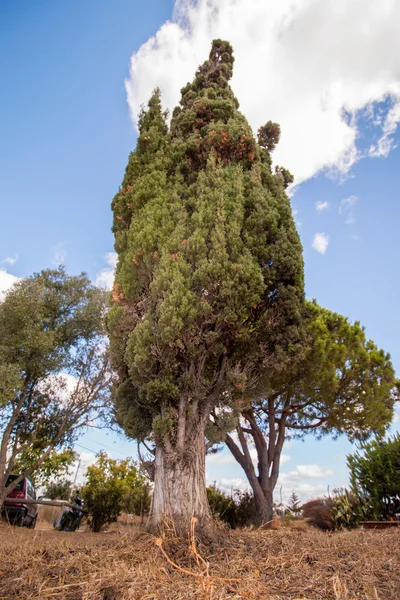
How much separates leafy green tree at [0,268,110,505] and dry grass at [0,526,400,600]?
7418mm

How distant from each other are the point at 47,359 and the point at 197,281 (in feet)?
24.1

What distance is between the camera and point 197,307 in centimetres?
608

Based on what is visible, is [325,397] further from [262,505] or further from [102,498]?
[102,498]

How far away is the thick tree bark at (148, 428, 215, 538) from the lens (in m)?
4.94

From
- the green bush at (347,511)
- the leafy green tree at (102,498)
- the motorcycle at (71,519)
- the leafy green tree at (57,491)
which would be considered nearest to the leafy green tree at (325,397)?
the green bush at (347,511)

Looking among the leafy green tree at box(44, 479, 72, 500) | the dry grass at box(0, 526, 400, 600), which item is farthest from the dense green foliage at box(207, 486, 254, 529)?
the leafy green tree at box(44, 479, 72, 500)

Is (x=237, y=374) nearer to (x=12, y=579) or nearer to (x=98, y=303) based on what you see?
(x=12, y=579)

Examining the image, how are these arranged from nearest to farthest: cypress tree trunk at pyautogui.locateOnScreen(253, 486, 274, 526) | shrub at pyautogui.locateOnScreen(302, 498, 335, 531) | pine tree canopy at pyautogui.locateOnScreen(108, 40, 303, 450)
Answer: pine tree canopy at pyautogui.locateOnScreen(108, 40, 303, 450) < shrub at pyautogui.locateOnScreen(302, 498, 335, 531) < cypress tree trunk at pyautogui.locateOnScreen(253, 486, 274, 526)

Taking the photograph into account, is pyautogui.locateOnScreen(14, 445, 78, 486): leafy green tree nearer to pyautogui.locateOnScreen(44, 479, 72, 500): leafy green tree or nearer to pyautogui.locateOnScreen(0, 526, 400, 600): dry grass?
pyautogui.locateOnScreen(44, 479, 72, 500): leafy green tree

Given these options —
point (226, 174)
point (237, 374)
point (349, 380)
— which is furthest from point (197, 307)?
point (349, 380)

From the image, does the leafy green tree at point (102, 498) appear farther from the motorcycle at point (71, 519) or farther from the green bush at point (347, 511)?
the green bush at point (347, 511)

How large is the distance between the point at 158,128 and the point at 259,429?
34.8 feet

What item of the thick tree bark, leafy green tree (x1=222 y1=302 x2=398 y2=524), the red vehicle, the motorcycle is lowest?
the motorcycle

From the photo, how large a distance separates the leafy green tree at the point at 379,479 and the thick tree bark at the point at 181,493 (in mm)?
4956
